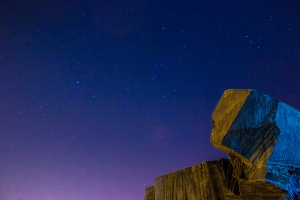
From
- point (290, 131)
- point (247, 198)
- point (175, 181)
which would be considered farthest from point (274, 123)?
point (175, 181)

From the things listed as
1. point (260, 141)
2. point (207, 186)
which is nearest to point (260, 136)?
point (260, 141)

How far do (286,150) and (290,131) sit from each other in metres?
0.08

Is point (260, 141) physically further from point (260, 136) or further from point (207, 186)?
point (207, 186)

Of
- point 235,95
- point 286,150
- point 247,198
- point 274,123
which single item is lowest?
point 247,198

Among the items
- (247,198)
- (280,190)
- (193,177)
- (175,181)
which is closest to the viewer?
(280,190)

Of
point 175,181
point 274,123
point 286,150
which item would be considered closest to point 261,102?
point 274,123

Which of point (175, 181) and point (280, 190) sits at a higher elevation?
point (175, 181)

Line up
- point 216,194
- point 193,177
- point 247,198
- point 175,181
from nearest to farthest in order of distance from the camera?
point 247,198, point 216,194, point 193,177, point 175,181

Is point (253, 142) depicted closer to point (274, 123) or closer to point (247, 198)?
point (274, 123)

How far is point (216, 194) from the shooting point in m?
1.41

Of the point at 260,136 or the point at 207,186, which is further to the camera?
the point at 207,186

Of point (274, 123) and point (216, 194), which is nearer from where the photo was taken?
point (274, 123)

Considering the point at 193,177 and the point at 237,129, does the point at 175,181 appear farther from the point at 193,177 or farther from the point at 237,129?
the point at 237,129

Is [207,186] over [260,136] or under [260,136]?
under
